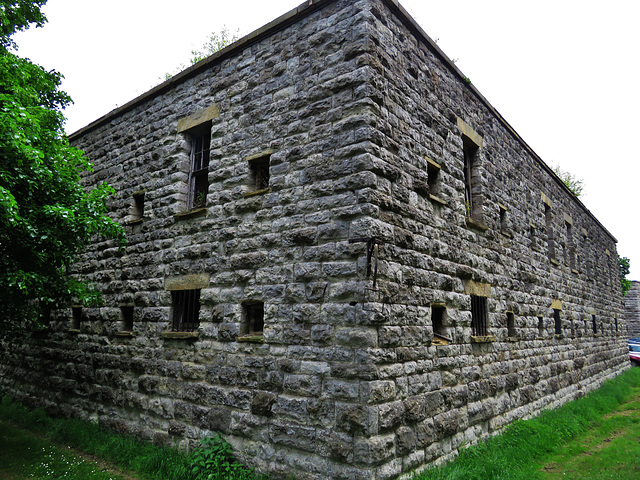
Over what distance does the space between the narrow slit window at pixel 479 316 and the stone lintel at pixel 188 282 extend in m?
4.73

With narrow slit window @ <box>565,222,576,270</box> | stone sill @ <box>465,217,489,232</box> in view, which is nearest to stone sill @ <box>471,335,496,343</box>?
stone sill @ <box>465,217,489,232</box>

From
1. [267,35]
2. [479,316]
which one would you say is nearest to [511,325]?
[479,316]

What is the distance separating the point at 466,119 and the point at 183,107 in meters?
5.46

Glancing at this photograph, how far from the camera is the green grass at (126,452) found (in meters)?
5.70

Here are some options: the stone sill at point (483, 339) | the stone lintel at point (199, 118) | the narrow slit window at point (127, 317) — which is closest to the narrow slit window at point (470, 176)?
the stone sill at point (483, 339)

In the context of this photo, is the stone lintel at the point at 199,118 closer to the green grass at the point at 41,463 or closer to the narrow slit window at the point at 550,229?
the green grass at the point at 41,463

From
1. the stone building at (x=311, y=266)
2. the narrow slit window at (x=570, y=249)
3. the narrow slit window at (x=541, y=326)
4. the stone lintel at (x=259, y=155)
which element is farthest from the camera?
the narrow slit window at (x=570, y=249)

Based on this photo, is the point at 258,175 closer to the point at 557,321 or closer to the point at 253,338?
the point at 253,338

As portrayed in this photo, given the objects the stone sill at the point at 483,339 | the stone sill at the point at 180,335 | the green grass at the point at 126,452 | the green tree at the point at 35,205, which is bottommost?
the green grass at the point at 126,452

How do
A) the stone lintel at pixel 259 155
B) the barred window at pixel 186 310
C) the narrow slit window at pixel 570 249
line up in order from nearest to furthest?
the stone lintel at pixel 259 155 → the barred window at pixel 186 310 → the narrow slit window at pixel 570 249

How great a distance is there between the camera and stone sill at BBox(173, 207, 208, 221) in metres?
7.24

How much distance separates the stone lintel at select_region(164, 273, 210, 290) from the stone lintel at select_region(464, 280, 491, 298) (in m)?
4.35

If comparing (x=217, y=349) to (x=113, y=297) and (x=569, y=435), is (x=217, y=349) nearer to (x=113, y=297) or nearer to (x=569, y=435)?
(x=113, y=297)

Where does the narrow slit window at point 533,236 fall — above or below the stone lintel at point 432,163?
below
